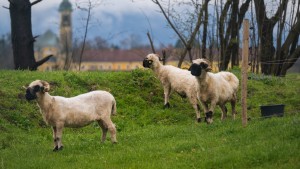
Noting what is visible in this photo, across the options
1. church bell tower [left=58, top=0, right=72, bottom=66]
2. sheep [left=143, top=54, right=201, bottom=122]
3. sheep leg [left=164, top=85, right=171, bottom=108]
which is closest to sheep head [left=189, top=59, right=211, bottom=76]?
sheep [left=143, top=54, right=201, bottom=122]

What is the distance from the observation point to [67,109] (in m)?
14.4

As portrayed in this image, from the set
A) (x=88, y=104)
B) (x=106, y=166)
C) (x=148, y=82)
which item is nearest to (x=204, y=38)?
(x=148, y=82)

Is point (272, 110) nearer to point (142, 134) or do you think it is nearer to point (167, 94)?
point (142, 134)

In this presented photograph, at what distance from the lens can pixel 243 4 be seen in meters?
33.7

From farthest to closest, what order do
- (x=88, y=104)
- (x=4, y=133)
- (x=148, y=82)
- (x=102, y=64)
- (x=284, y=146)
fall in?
(x=102, y=64), (x=148, y=82), (x=4, y=133), (x=88, y=104), (x=284, y=146)

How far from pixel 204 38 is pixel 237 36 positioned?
193cm

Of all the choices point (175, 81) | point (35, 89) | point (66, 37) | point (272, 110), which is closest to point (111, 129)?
point (35, 89)

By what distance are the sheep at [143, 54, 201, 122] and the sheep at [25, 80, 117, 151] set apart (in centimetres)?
519

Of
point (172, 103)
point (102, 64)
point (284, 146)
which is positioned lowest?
point (102, 64)

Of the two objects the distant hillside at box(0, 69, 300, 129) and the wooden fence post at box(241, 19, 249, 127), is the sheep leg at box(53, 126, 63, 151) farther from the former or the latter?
the distant hillside at box(0, 69, 300, 129)

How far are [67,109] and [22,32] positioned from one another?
1300 cm

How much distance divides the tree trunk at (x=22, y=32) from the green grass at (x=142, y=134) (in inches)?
131

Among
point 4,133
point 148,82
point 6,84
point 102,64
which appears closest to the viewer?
point 4,133

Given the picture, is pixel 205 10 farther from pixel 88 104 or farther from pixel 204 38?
pixel 88 104
